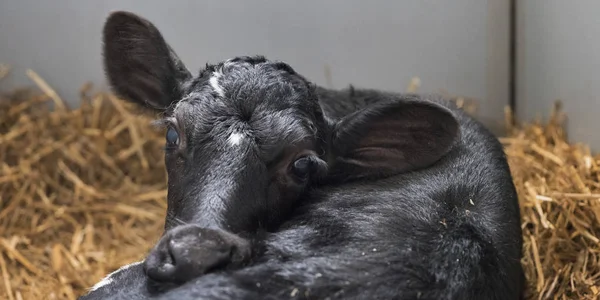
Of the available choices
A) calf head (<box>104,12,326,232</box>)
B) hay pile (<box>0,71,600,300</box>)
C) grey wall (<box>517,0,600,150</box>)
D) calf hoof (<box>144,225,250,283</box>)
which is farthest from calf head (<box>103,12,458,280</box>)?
grey wall (<box>517,0,600,150</box>)

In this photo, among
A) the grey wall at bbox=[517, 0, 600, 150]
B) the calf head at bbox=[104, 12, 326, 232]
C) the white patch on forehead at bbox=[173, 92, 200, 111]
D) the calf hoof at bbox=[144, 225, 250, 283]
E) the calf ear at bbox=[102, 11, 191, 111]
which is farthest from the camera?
the grey wall at bbox=[517, 0, 600, 150]

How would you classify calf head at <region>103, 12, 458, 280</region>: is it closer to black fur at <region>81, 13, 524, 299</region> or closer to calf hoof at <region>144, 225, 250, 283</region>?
black fur at <region>81, 13, 524, 299</region>

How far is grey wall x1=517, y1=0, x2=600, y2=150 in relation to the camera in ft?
14.4

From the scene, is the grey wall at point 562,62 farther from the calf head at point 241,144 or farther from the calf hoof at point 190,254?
the calf hoof at point 190,254

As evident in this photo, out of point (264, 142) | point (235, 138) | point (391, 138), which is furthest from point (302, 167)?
point (391, 138)

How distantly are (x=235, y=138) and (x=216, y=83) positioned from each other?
0.37m

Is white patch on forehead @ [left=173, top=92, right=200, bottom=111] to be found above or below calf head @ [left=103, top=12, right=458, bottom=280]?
above

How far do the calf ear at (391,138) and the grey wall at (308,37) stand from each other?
187 cm

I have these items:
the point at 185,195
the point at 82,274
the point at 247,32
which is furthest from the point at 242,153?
the point at 247,32

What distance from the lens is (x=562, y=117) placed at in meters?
4.85

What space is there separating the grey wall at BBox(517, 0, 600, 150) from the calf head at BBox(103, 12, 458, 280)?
151 centimetres

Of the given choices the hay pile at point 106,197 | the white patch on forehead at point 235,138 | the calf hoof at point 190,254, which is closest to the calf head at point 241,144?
the white patch on forehead at point 235,138

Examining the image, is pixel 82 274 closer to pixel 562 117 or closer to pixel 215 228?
pixel 215 228

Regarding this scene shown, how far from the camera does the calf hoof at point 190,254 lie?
2459 millimetres
